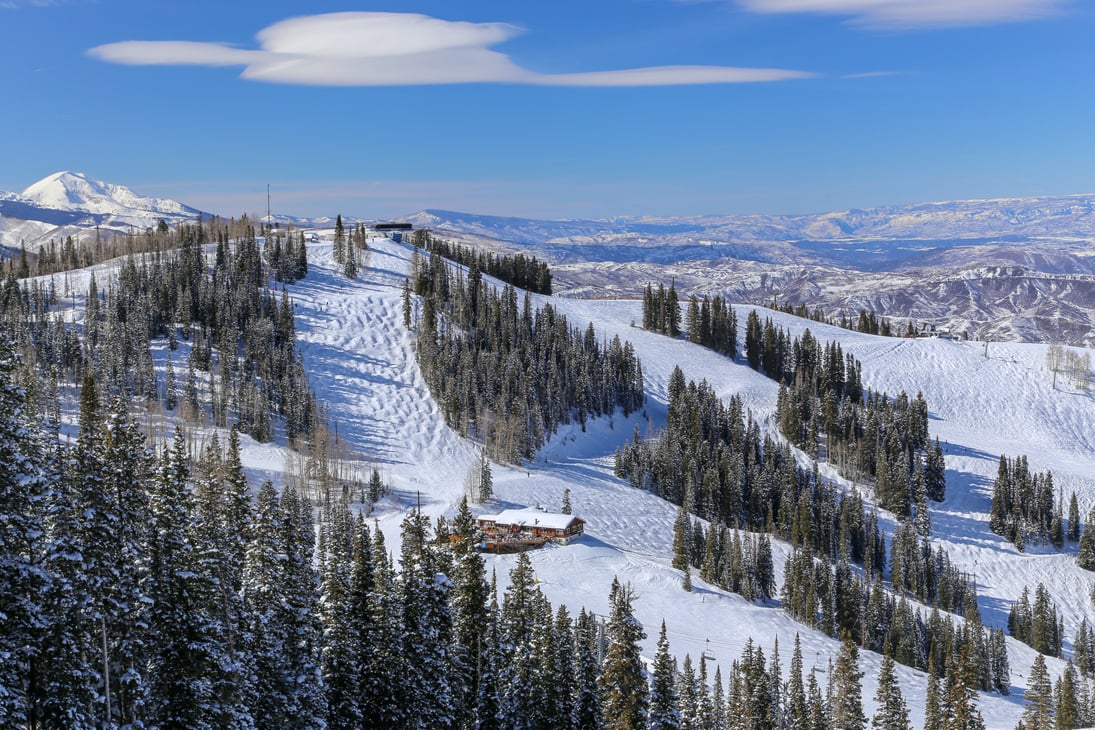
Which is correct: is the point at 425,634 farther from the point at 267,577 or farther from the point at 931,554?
the point at 931,554

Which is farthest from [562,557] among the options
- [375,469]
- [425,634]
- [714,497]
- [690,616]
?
[425,634]

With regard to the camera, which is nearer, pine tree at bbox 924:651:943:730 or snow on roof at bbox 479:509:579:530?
pine tree at bbox 924:651:943:730

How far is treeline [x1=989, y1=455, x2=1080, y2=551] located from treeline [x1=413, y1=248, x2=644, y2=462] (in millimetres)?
72340

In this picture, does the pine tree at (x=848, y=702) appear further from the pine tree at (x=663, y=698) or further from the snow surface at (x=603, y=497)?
the snow surface at (x=603, y=497)

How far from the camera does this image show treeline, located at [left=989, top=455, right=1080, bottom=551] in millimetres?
165250

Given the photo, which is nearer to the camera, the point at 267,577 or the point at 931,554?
the point at 267,577

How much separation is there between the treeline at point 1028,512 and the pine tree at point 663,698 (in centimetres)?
14334

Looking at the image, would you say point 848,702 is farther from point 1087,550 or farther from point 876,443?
point 876,443

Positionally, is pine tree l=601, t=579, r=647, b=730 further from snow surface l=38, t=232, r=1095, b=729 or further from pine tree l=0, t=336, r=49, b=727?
snow surface l=38, t=232, r=1095, b=729

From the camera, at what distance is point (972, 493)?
177375 millimetres

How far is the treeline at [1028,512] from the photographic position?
542ft

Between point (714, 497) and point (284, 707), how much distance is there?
119091mm

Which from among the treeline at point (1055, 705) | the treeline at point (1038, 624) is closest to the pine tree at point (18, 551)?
the treeline at point (1055, 705)

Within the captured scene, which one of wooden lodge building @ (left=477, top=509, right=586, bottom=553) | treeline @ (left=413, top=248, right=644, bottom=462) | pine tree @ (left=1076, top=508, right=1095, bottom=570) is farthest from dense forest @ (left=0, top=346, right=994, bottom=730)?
pine tree @ (left=1076, top=508, right=1095, bottom=570)
